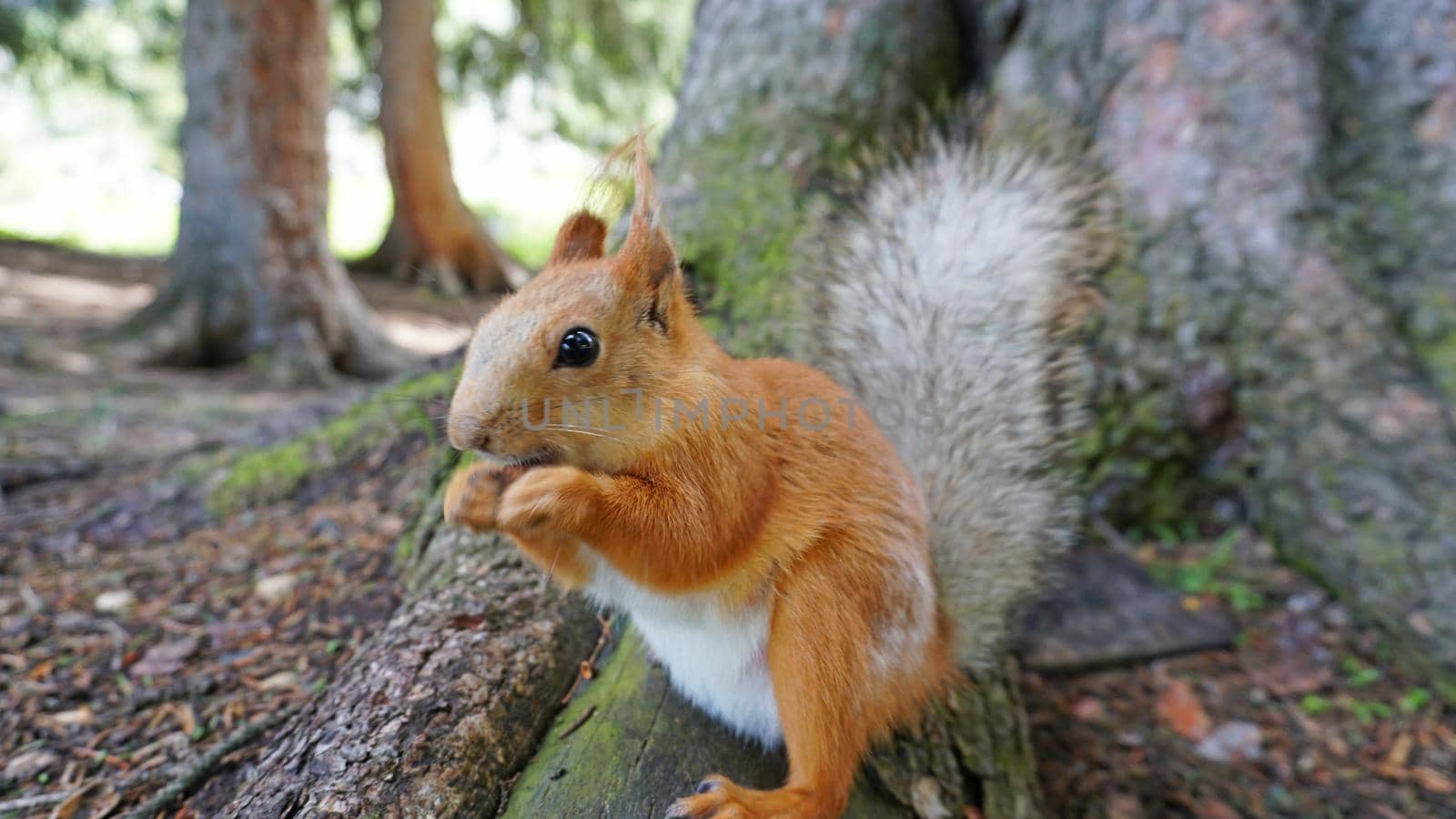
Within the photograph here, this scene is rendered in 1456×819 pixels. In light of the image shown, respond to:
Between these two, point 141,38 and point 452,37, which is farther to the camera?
point 452,37

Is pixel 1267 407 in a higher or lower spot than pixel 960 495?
higher

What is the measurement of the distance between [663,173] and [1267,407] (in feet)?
5.79

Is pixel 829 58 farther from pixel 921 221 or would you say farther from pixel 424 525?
pixel 424 525

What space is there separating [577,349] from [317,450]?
4.56ft

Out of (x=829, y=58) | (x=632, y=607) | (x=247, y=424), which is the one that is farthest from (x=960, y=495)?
(x=247, y=424)

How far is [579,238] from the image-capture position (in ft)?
4.08

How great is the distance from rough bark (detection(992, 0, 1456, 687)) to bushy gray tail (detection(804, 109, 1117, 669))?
2.54ft

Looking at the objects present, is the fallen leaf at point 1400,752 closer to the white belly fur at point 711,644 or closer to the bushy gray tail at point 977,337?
the bushy gray tail at point 977,337

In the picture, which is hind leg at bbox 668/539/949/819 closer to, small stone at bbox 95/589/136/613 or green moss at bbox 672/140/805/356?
green moss at bbox 672/140/805/356

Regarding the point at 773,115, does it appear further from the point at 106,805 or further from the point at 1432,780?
the point at 1432,780

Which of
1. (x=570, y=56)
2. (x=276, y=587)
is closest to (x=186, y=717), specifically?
(x=276, y=587)

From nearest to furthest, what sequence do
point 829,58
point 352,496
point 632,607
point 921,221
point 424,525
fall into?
point 632,607 → point 921,221 → point 424,525 → point 352,496 → point 829,58

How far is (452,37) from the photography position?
6.68 m

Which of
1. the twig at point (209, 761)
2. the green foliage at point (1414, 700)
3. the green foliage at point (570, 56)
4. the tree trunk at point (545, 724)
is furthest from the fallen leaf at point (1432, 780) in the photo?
the green foliage at point (570, 56)
